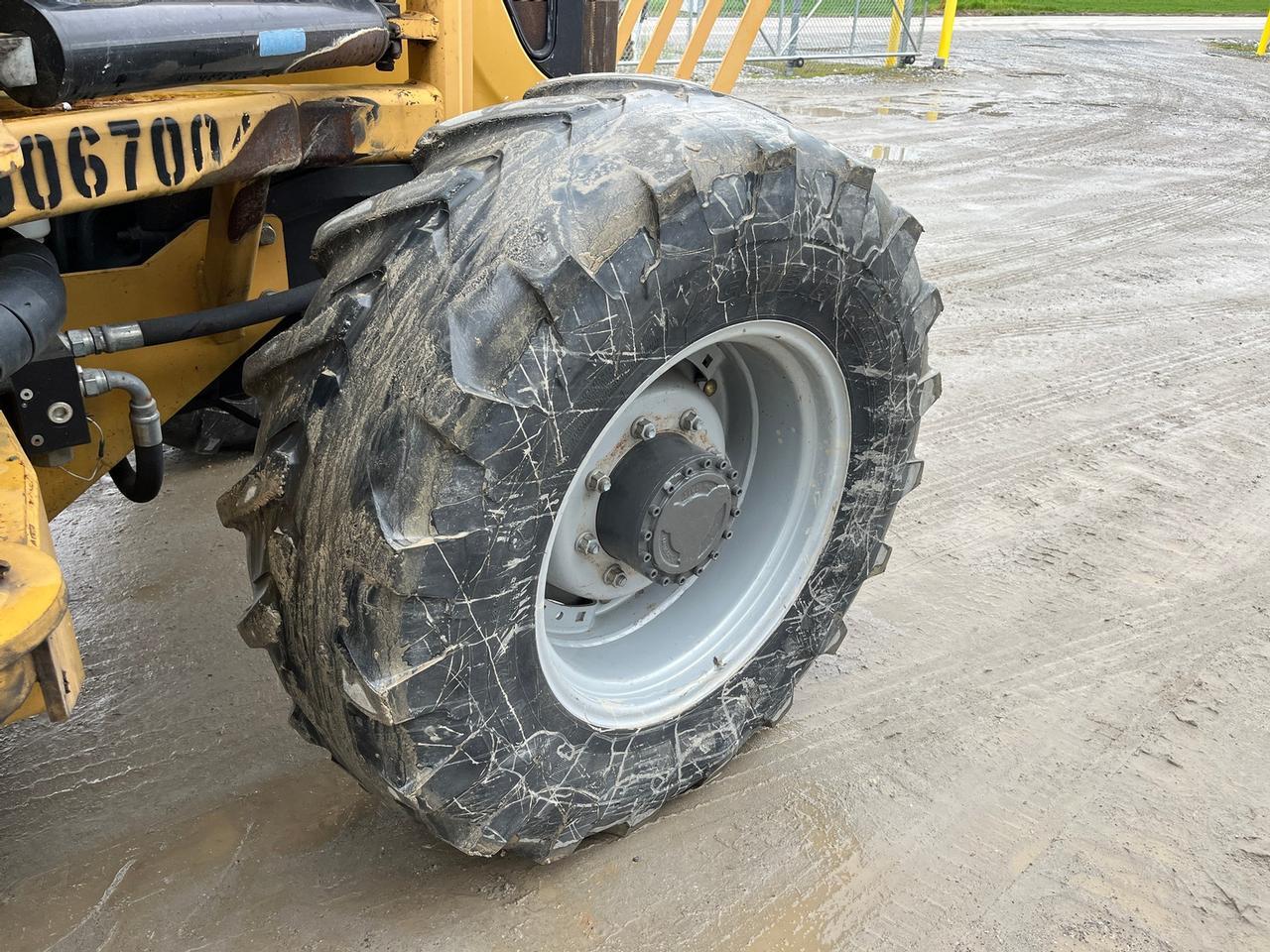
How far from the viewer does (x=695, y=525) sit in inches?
88.3

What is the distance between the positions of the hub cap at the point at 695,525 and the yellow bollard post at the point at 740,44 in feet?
9.00

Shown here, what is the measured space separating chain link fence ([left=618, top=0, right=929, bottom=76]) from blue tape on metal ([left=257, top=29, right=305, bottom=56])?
12.3 m

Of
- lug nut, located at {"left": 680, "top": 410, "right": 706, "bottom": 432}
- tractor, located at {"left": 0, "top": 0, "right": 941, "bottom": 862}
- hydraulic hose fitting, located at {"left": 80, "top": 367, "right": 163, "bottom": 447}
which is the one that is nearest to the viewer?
tractor, located at {"left": 0, "top": 0, "right": 941, "bottom": 862}

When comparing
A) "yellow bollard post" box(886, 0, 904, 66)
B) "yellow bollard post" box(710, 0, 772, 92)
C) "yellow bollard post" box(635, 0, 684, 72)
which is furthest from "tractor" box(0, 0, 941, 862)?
"yellow bollard post" box(886, 0, 904, 66)

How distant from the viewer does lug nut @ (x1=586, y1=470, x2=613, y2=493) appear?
2141mm

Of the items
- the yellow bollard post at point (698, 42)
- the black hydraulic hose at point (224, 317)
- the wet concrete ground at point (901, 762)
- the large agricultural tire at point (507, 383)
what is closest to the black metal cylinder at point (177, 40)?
the large agricultural tire at point (507, 383)

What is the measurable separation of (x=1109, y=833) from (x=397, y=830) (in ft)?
5.07

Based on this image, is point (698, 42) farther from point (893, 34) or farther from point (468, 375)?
point (893, 34)

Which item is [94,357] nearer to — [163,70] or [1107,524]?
[163,70]

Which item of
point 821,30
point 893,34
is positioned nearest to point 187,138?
point 821,30

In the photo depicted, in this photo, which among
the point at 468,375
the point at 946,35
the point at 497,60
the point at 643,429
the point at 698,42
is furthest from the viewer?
the point at 946,35

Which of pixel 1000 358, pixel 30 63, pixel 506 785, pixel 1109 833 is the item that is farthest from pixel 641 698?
pixel 1000 358

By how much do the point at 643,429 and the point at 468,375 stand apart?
1.95ft

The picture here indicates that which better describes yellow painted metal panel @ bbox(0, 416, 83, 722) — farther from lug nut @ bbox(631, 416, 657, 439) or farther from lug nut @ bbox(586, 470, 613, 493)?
lug nut @ bbox(631, 416, 657, 439)
